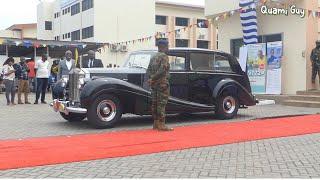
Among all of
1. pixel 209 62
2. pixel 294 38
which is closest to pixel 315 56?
pixel 294 38

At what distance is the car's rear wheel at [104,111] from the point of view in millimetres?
9922

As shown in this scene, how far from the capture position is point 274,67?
17781 mm

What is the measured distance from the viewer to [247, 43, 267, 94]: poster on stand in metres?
18.0

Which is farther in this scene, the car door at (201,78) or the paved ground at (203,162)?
the car door at (201,78)

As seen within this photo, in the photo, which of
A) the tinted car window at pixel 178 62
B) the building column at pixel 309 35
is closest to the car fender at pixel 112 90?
the tinted car window at pixel 178 62

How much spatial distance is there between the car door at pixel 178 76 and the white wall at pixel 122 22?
36.7 meters

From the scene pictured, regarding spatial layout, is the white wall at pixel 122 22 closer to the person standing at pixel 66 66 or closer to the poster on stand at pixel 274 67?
the poster on stand at pixel 274 67

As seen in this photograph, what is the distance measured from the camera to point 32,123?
1108 centimetres

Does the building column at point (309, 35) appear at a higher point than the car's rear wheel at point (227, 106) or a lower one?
higher

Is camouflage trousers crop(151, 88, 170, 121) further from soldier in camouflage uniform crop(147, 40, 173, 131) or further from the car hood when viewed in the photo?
the car hood

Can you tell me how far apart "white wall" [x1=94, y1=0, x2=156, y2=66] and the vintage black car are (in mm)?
36211

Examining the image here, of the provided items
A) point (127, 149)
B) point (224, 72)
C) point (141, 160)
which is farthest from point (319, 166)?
point (224, 72)

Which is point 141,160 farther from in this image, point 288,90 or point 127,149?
point 288,90

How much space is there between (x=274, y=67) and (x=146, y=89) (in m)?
8.46
